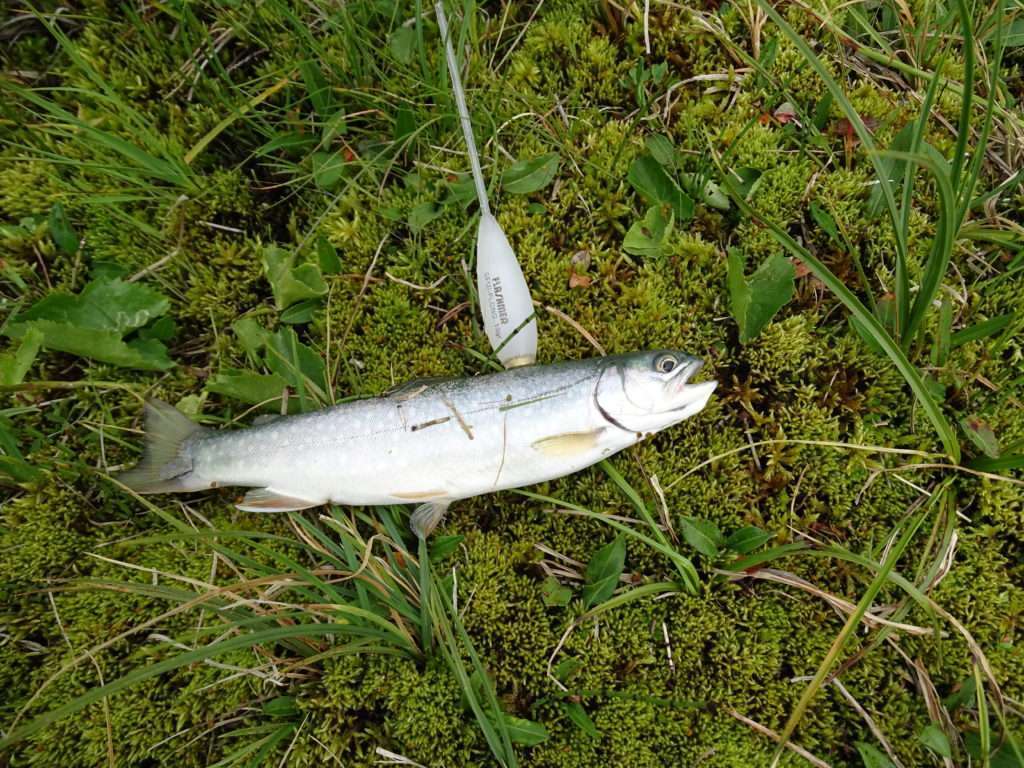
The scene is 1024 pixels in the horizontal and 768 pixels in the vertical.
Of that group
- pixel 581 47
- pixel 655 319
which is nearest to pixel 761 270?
pixel 655 319

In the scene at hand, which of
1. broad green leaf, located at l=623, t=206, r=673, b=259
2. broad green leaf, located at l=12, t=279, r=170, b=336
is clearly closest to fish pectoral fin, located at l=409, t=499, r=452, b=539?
broad green leaf, located at l=623, t=206, r=673, b=259

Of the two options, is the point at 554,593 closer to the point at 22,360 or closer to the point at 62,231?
the point at 22,360

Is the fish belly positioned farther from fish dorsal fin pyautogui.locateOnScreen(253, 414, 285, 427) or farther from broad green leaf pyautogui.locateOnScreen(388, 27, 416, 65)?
broad green leaf pyautogui.locateOnScreen(388, 27, 416, 65)

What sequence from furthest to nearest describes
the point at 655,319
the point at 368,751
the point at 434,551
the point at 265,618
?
1. the point at 655,319
2. the point at 434,551
3. the point at 368,751
4. the point at 265,618

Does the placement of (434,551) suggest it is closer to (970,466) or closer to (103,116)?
(970,466)

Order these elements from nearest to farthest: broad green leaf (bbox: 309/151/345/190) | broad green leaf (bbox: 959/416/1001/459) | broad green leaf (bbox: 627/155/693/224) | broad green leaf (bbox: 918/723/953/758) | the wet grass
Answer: broad green leaf (bbox: 918/723/953/758), the wet grass, broad green leaf (bbox: 959/416/1001/459), broad green leaf (bbox: 627/155/693/224), broad green leaf (bbox: 309/151/345/190)

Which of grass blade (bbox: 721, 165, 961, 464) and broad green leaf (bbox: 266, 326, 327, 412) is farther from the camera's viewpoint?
broad green leaf (bbox: 266, 326, 327, 412)

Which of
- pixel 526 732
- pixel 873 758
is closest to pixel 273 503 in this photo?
pixel 526 732
